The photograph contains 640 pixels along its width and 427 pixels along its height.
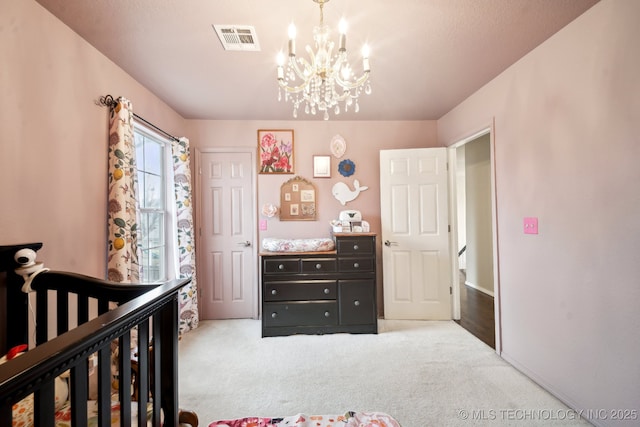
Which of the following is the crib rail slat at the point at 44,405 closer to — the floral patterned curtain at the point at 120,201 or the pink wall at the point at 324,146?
the floral patterned curtain at the point at 120,201

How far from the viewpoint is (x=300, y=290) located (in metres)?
2.81

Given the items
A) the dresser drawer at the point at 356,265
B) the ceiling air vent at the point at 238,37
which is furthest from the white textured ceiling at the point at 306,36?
the dresser drawer at the point at 356,265

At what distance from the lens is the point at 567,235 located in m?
1.76

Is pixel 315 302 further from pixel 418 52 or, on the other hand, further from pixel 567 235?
pixel 418 52

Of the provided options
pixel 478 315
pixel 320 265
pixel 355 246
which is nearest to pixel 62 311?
pixel 320 265

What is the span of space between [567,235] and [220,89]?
2981mm

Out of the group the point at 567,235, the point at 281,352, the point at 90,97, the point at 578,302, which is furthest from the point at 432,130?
the point at 90,97

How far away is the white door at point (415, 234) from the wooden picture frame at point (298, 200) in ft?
2.88

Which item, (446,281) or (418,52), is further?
(446,281)

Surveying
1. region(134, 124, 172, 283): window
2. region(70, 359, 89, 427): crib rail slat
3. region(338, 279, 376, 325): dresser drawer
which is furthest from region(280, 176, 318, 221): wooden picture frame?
region(70, 359, 89, 427): crib rail slat

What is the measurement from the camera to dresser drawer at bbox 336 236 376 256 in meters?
2.86

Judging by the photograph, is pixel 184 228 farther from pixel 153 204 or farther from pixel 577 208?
pixel 577 208

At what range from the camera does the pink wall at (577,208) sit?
1.44 m

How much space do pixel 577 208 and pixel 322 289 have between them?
7.00 feet
